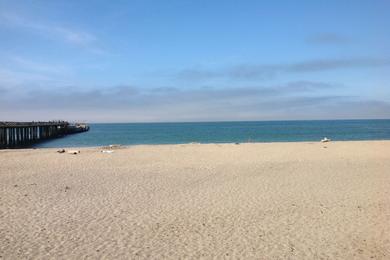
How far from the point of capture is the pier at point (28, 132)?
38.5 meters

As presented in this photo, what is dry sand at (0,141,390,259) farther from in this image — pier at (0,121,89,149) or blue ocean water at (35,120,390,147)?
blue ocean water at (35,120,390,147)

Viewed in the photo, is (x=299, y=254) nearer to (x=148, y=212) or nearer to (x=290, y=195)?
(x=148, y=212)

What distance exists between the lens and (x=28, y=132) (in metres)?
47.5

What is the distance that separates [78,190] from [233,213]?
510 centimetres

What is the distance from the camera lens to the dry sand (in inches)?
267

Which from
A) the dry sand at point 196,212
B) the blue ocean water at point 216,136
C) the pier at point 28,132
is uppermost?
the pier at point 28,132

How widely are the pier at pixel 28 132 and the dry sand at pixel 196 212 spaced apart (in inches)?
944

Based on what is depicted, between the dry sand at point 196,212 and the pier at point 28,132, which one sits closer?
the dry sand at point 196,212

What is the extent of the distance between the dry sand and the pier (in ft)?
78.7

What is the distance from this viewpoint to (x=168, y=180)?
14.0m

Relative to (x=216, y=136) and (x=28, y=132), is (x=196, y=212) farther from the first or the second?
(x=216, y=136)

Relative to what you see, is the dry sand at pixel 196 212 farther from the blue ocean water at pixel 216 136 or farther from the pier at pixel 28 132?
the blue ocean water at pixel 216 136

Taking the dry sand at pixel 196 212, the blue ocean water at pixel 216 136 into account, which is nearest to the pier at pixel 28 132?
the blue ocean water at pixel 216 136

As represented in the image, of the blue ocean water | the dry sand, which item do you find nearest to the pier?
the blue ocean water
